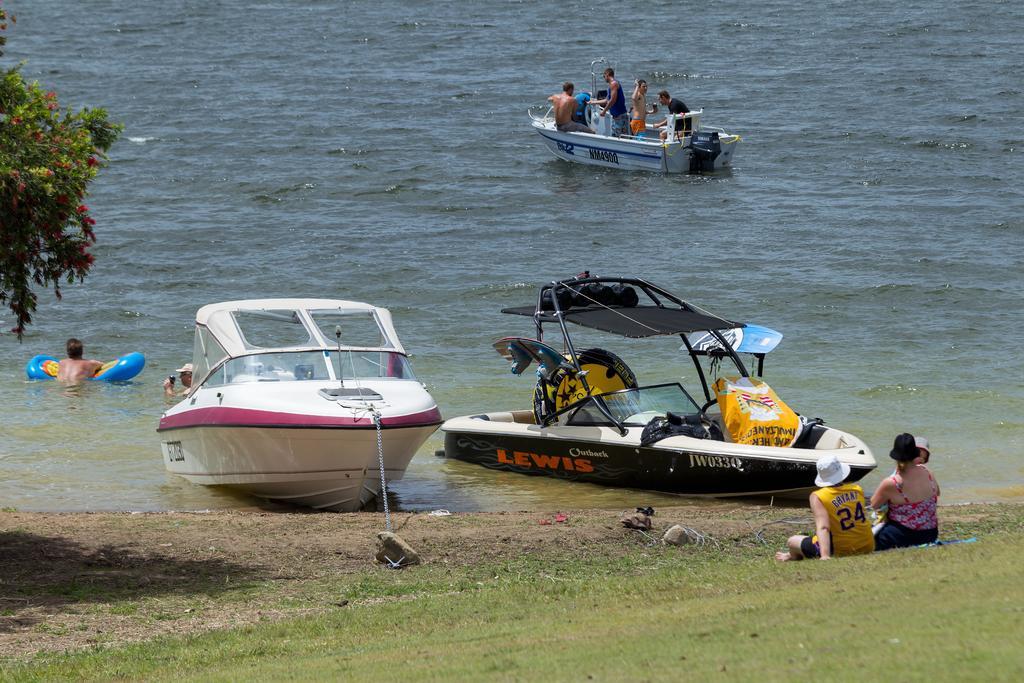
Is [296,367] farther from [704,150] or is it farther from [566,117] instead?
[566,117]

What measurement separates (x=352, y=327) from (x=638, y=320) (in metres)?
3.32

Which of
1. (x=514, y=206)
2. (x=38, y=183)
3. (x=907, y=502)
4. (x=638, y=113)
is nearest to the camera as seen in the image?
(x=907, y=502)

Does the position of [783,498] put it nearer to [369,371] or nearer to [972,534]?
[972,534]

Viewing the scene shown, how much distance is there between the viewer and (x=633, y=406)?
15.8 meters

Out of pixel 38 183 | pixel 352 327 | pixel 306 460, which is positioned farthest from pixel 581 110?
pixel 38 183

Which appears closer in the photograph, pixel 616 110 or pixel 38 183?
pixel 38 183

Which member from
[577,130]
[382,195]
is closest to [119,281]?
[382,195]

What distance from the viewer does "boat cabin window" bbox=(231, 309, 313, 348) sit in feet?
50.1

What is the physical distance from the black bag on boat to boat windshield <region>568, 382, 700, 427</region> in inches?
9.9

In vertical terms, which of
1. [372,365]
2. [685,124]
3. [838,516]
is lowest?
[838,516]

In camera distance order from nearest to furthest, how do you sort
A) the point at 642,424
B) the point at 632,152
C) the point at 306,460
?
the point at 306,460 → the point at 642,424 → the point at 632,152

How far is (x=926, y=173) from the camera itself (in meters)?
36.7

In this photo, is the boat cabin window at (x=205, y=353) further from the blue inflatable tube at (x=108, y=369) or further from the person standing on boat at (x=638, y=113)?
the person standing on boat at (x=638, y=113)

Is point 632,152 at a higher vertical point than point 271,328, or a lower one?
higher
